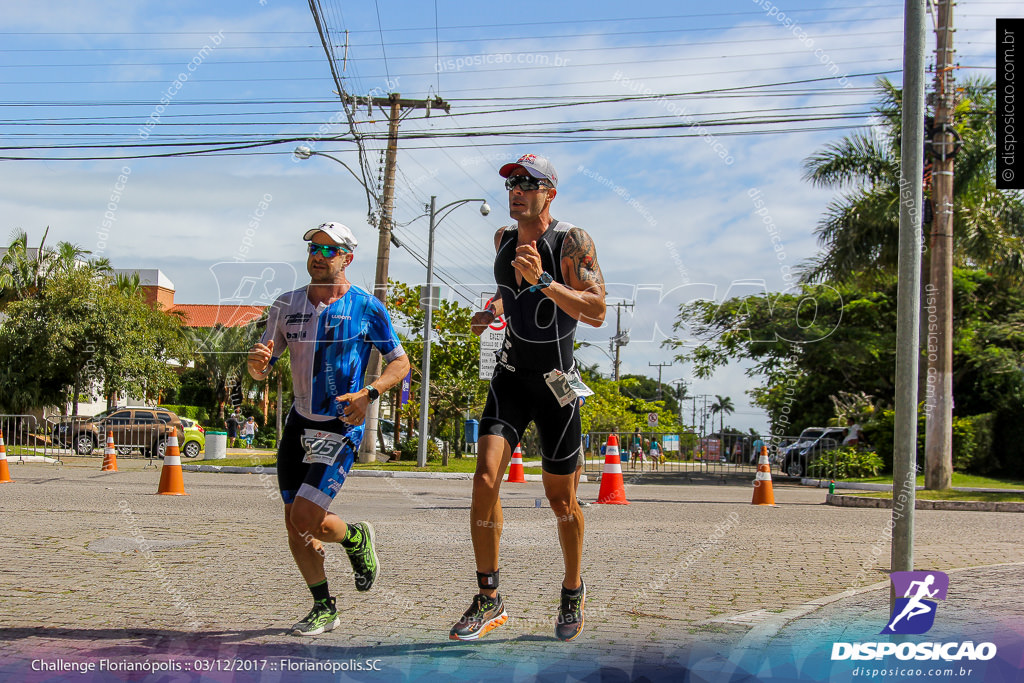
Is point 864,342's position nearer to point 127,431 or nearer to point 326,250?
point 127,431

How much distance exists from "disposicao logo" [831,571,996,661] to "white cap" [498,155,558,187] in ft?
8.38

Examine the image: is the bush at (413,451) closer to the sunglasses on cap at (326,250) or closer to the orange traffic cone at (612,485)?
the orange traffic cone at (612,485)

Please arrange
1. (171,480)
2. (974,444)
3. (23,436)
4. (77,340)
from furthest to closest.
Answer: (77,340) → (974,444) → (23,436) → (171,480)

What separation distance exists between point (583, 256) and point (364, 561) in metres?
1.97

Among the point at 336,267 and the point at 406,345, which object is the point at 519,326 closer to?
the point at 336,267

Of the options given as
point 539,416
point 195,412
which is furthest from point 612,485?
point 195,412

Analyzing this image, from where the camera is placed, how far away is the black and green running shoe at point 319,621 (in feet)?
15.1

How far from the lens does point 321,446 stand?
15.6 feet

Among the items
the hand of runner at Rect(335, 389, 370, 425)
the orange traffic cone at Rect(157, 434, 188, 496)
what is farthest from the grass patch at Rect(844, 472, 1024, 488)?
the hand of runner at Rect(335, 389, 370, 425)

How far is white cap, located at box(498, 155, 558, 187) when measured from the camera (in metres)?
4.76

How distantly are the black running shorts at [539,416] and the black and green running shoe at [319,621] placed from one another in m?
1.15

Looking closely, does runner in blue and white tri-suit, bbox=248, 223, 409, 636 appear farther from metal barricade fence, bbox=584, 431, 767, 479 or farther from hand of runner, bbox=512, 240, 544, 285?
metal barricade fence, bbox=584, 431, 767, 479

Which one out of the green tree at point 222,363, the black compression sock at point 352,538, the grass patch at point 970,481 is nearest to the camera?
the black compression sock at point 352,538

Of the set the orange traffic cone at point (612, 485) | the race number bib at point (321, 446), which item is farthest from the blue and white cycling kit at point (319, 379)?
the orange traffic cone at point (612, 485)
